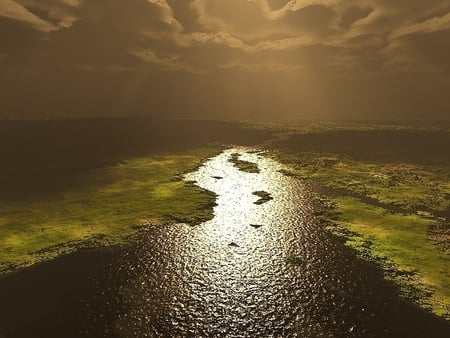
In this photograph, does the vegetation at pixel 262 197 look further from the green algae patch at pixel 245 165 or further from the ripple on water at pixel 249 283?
the green algae patch at pixel 245 165

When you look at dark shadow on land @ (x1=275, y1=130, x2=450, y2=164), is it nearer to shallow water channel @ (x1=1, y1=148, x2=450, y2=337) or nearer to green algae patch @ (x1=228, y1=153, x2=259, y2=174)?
green algae patch @ (x1=228, y1=153, x2=259, y2=174)

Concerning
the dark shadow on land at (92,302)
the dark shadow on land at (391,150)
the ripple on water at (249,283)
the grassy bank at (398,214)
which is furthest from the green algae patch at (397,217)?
the dark shadow on land at (391,150)

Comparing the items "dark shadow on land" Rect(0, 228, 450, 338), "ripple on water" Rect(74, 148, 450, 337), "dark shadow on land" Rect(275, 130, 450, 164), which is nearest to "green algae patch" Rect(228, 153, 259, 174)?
"dark shadow on land" Rect(275, 130, 450, 164)

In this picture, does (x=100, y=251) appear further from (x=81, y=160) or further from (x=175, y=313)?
(x=81, y=160)

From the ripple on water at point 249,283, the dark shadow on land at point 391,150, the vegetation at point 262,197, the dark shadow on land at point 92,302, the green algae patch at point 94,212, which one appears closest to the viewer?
the dark shadow on land at point 92,302

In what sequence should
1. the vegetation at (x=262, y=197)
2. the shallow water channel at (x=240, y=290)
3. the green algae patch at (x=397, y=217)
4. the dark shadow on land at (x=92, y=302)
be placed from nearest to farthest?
1. the dark shadow on land at (x=92, y=302)
2. the shallow water channel at (x=240, y=290)
3. the green algae patch at (x=397, y=217)
4. the vegetation at (x=262, y=197)

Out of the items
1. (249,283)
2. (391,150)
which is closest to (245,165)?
(249,283)

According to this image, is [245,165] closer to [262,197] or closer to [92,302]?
[262,197]

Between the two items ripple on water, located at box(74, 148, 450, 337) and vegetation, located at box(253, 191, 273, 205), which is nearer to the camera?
ripple on water, located at box(74, 148, 450, 337)

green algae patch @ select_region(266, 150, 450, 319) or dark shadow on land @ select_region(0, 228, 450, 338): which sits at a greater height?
green algae patch @ select_region(266, 150, 450, 319)
